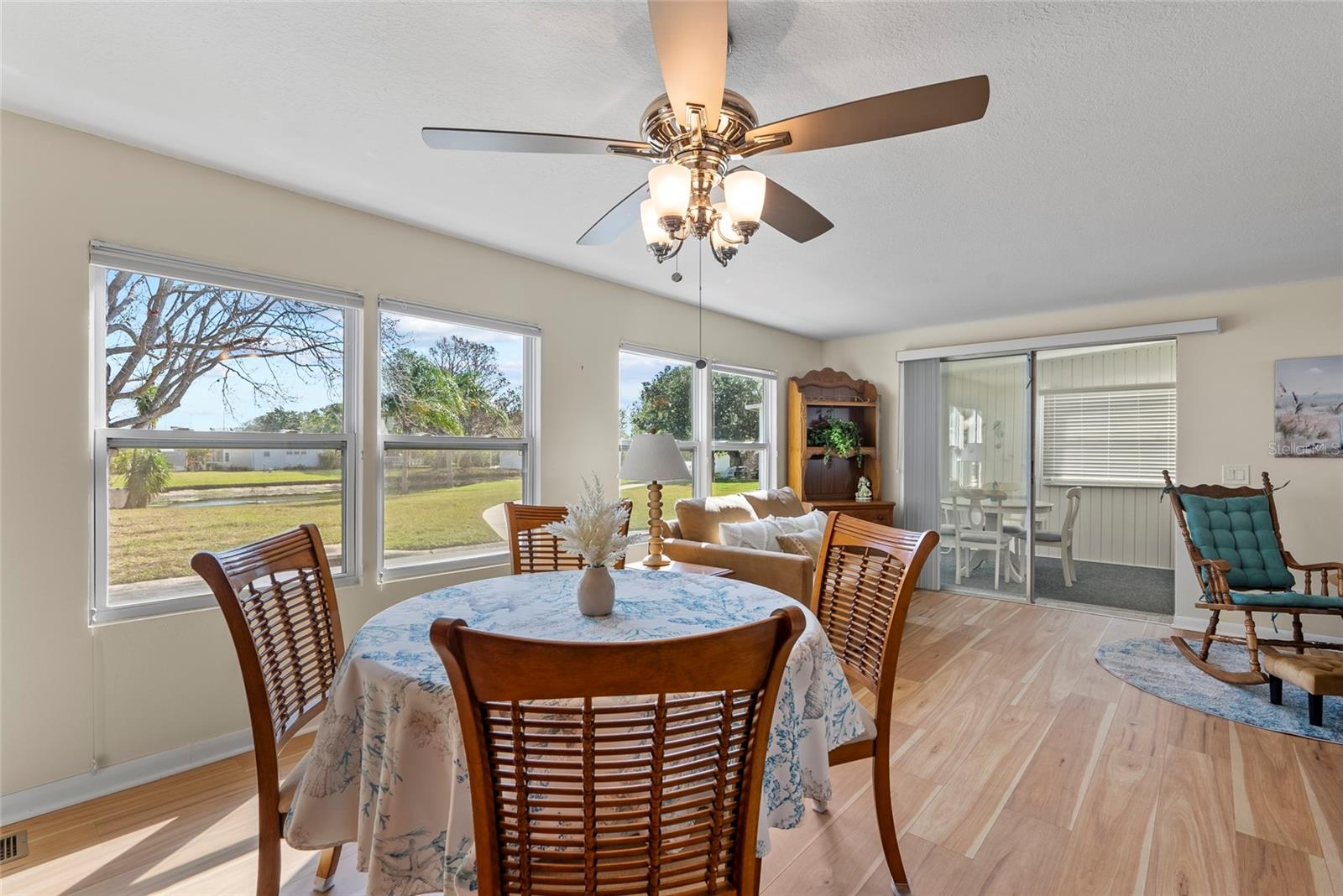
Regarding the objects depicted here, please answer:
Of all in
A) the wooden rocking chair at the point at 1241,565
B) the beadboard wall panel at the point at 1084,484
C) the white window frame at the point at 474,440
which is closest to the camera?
the white window frame at the point at 474,440

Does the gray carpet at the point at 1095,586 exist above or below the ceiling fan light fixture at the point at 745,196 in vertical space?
below

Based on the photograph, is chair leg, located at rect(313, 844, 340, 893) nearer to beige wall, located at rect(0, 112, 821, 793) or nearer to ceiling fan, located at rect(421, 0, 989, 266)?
beige wall, located at rect(0, 112, 821, 793)

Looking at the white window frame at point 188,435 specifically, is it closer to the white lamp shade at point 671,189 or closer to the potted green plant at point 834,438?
the white lamp shade at point 671,189

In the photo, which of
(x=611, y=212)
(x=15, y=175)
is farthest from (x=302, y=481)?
(x=611, y=212)

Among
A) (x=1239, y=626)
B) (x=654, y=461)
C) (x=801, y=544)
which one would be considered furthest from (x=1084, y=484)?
(x=654, y=461)

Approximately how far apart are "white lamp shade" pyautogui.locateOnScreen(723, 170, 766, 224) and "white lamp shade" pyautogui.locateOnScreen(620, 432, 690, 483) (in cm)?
163

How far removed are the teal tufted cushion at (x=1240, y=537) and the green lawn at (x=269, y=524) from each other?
4.32 meters

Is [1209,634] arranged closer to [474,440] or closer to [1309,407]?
[1309,407]

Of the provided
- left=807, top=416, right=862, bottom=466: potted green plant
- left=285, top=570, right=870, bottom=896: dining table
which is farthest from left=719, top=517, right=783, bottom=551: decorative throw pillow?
left=285, top=570, right=870, bottom=896: dining table

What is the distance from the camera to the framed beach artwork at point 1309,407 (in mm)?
3805

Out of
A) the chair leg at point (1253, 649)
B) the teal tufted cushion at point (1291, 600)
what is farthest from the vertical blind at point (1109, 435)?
the chair leg at point (1253, 649)

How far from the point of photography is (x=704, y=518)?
396 cm

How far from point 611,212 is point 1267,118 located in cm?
224

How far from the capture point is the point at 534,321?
3605 mm
